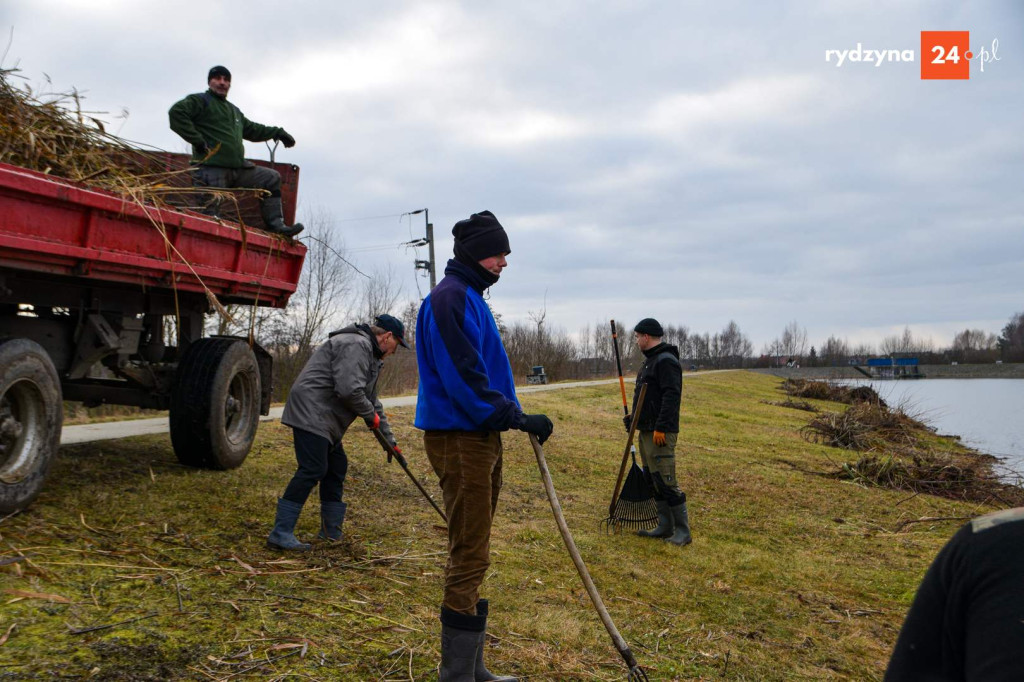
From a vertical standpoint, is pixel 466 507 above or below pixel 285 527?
above

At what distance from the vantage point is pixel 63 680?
10.0ft

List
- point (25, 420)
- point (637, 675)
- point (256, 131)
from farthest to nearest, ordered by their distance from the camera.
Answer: point (256, 131) → point (25, 420) → point (637, 675)

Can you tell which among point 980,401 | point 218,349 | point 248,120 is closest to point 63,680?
point 218,349

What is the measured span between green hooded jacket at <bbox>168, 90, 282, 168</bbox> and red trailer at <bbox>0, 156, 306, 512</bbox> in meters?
0.41

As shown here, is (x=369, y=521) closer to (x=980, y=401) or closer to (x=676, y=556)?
(x=676, y=556)

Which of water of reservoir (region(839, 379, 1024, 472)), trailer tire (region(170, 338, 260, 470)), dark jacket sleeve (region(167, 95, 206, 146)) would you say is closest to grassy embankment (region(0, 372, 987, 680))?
trailer tire (region(170, 338, 260, 470))

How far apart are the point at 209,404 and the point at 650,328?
13.0ft

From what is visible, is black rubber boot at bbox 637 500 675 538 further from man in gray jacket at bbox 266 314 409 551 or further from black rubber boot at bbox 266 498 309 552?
black rubber boot at bbox 266 498 309 552

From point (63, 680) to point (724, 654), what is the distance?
337 centimetres

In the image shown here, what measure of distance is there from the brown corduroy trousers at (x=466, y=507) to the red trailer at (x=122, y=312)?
2945 mm

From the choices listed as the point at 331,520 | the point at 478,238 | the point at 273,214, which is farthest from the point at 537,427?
the point at 273,214

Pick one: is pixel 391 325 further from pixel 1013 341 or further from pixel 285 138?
pixel 1013 341

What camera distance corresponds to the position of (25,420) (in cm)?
471

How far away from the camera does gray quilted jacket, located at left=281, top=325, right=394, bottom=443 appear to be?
5117 mm
